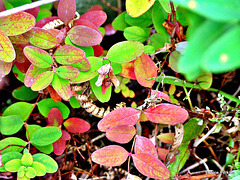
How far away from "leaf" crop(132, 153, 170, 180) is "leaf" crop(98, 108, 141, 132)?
0.15 metres

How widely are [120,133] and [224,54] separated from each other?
0.73 meters

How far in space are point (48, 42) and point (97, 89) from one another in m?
0.29

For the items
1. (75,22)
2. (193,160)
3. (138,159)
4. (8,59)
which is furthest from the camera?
(193,160)

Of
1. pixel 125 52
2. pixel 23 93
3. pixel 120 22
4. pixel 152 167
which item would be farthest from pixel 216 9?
pixel 23 93

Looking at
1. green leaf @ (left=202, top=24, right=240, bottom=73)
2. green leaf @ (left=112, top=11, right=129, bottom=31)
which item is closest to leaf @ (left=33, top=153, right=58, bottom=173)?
green leaf @ (left=112, top=11, right=129, bottom=31)

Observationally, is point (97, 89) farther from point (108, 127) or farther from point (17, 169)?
point (17, 169)

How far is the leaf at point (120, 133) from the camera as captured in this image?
40.1 inches

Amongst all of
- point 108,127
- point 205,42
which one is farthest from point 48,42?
point 205,42

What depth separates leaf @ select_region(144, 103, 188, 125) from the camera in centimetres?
98

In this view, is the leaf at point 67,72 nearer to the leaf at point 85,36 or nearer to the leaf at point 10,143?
the leaf at point 85,36

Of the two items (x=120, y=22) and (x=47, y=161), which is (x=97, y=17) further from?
(x=47, y=161)

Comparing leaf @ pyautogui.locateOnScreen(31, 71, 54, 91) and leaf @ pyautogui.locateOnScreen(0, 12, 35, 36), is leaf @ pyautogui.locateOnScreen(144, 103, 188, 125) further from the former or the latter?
leaf @ pyautogui.locateOnScreen(0, 12, 35, 36)

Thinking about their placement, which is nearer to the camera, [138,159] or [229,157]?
[138,159]

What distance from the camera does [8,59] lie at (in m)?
0.92
